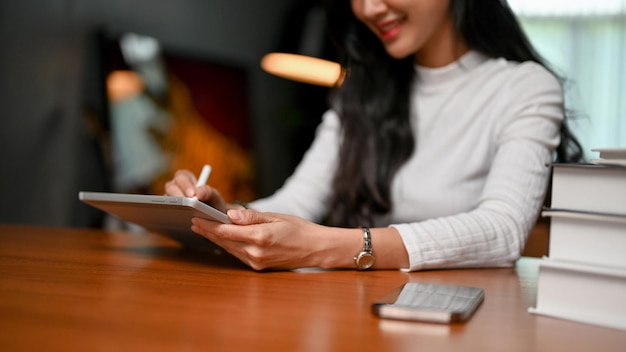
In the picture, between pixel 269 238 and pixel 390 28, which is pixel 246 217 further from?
pixel 390 28

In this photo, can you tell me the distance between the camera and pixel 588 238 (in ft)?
2.50

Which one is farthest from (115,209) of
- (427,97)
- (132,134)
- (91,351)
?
(132,134)

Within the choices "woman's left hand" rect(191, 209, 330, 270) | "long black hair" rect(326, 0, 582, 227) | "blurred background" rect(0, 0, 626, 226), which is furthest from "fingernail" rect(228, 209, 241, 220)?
"blurred background" rect(0, 0, 626, 226)

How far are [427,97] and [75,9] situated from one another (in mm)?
1826

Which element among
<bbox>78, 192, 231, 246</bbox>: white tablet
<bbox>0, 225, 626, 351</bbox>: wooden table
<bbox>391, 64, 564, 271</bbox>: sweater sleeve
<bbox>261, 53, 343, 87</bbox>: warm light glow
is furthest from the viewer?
<bbox>261, 53, 343, 87</bbox>: warm light glow

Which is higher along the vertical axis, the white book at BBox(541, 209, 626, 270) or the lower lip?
the lower lip

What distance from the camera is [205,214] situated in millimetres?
1021

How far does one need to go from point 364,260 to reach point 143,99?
220 cm

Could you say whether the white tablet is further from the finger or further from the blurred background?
the blurred background

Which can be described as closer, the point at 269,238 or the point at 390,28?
the point at 269,238

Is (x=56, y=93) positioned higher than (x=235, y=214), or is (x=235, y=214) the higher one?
(x=56, y=93)

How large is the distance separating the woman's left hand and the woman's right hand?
0.21 metres

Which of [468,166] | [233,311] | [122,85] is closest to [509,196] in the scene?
[468,166]

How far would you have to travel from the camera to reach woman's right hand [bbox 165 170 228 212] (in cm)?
129
